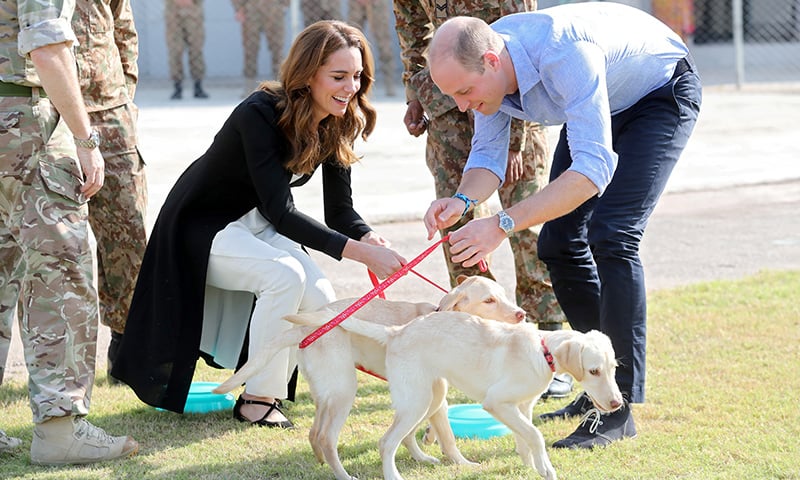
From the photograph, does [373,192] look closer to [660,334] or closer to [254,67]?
[660,334]

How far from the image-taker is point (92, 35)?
495cm

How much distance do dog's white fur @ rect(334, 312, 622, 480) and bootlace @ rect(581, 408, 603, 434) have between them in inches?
15.0

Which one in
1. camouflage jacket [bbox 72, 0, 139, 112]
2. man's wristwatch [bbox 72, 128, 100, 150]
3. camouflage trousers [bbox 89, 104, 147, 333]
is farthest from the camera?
camouflage trousers [bbox 89, 104, 147, 333]

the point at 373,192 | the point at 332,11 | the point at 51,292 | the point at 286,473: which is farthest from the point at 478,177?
the point at 332,11

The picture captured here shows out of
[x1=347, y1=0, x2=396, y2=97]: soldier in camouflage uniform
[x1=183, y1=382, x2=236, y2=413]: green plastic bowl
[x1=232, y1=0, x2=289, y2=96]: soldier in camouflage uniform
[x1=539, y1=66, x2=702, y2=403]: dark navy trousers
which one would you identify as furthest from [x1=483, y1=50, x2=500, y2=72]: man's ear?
[x1=347, y1=0, x2=396, y2=97]: soldier in camouflage uniform

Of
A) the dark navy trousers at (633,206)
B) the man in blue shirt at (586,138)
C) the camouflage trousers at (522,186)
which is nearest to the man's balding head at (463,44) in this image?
the man in blue shirt at (586,138)

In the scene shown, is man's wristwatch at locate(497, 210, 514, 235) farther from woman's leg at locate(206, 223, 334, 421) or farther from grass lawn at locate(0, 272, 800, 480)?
woman's leg at locate(206, 223, 334, 421)

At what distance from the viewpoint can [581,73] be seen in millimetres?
3734

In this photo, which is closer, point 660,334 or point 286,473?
point 286,473

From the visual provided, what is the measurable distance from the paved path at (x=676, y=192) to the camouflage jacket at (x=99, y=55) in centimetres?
136

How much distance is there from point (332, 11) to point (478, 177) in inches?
453

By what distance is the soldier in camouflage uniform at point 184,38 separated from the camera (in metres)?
15.1

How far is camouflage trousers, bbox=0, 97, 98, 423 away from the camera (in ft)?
12.8

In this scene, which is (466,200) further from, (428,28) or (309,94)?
(428,28)
